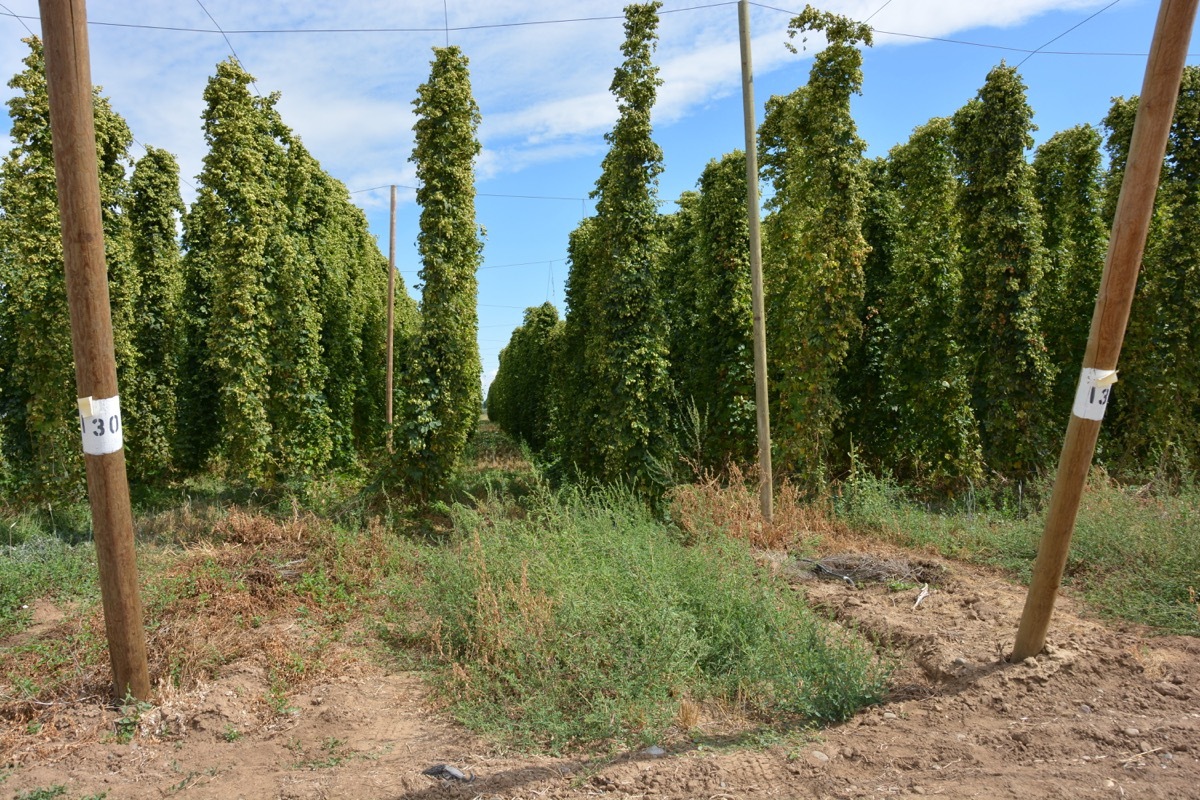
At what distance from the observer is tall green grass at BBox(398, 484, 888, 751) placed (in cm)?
471

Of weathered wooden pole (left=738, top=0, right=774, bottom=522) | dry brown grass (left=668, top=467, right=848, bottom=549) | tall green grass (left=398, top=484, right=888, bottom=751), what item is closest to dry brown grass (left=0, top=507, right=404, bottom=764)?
tall green grass (left=398, top=484, right=888, bottom=751)

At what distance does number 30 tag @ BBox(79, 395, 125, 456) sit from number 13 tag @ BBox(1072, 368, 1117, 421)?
6.13 m

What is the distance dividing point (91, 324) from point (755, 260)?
260 inches

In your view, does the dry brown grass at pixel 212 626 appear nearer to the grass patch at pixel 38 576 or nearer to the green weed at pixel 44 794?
the grass patch at pixel 38 576

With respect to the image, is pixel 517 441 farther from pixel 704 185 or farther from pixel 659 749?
pixel 659 749

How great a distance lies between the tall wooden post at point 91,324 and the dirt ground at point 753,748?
64 cm

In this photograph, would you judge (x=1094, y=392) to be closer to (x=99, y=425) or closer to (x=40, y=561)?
(x=99, y=425)

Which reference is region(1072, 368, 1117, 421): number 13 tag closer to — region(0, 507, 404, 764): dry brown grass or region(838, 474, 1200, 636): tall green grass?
region(838, 474, 1200, 636): tall green grass

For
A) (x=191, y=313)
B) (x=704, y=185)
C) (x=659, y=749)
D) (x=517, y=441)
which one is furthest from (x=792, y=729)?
(x=517, y=441)

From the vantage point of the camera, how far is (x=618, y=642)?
5227mm

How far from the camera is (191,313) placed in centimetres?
1485

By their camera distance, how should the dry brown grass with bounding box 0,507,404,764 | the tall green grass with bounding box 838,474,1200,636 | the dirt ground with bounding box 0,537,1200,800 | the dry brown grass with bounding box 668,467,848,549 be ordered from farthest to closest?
the dry brown grass with bounding box 668,467,848,549 < the tall green grass with bounding box 838,474,1200,636 < the dry brown grass with bounding box 0,507,404,764 < the dirt ground with bounding box 0,537,1200,800

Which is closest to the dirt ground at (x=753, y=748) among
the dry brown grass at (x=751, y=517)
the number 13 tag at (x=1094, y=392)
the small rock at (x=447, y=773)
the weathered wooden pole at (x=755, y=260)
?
the small rock at (x=447, y=773)

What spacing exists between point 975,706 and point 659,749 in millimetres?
2020
